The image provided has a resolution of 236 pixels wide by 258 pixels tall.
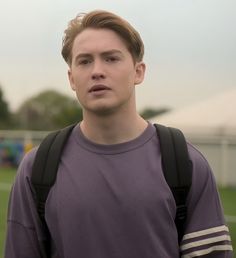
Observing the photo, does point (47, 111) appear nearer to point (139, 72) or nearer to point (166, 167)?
point (139, 72)

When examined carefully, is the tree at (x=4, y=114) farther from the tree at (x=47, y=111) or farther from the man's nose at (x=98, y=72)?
the man's nose at (x=98, y=72)

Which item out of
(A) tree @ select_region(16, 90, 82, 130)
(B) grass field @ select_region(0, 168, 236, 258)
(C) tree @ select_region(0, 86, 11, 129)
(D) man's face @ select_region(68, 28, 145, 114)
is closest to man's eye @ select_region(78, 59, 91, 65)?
(D) man's face @ select_region(68, 28, 145, 114)

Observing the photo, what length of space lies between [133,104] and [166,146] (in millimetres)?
183

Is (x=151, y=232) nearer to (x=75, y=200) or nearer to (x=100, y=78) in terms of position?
(x=75, y=200)

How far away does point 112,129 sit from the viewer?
1.95 m

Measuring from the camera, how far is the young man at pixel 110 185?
1.84m

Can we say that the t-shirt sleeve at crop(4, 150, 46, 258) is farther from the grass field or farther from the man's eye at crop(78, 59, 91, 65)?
the grass field

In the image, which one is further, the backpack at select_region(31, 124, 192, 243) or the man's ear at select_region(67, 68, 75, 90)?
the man's ear at select_region(67, 68, 75, 90)

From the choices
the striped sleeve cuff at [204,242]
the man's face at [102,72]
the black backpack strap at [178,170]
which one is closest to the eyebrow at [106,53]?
the man's face at [102,72]

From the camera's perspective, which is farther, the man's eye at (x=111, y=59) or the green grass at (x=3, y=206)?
the green grass at (x=3, y=206)

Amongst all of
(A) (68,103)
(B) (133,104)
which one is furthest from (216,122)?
(A) (68,103)

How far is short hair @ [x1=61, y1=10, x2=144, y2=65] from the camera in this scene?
1937mm

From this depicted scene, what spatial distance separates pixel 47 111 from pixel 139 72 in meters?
65.7

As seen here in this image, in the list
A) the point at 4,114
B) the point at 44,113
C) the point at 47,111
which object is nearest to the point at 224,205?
the point at 4,114
